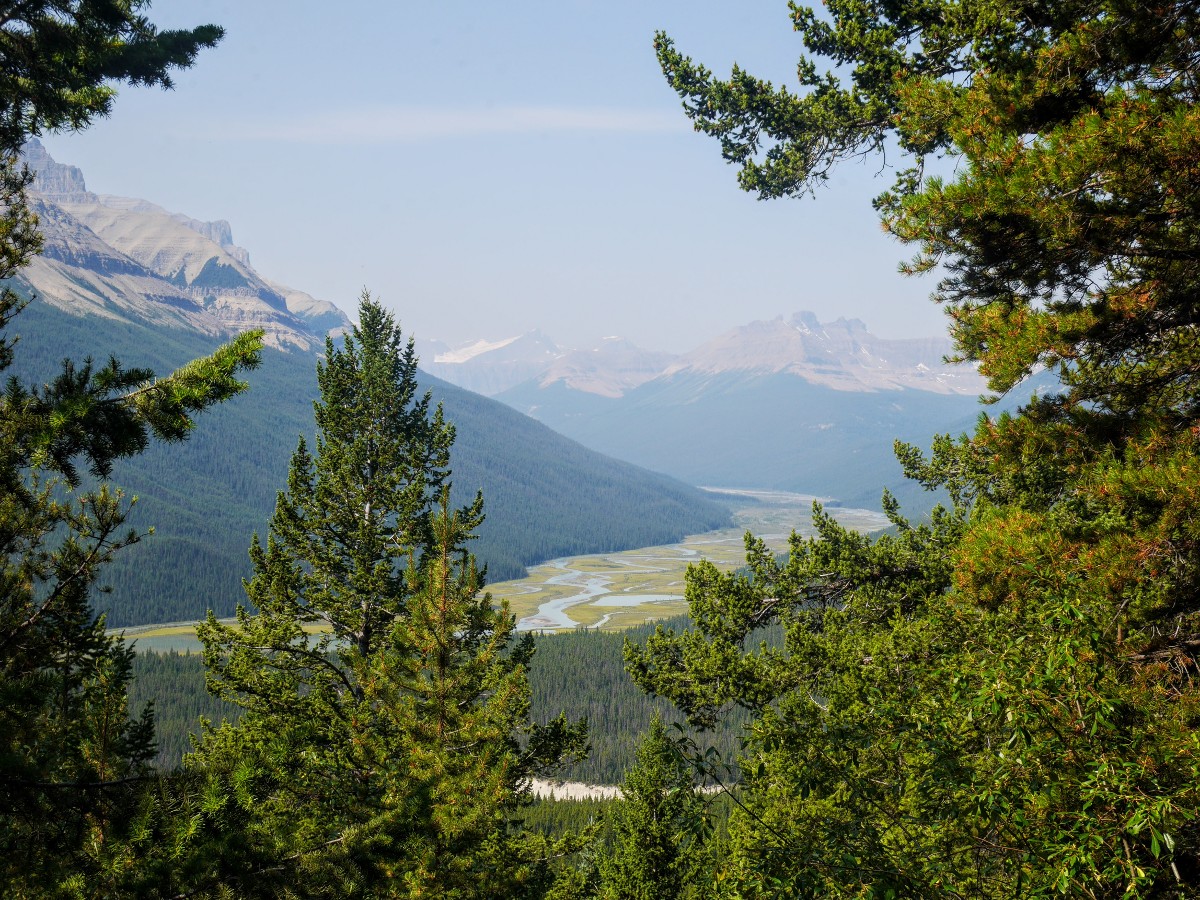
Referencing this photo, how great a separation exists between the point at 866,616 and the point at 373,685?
27.6 ft

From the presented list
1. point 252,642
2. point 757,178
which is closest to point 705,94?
point 757,178

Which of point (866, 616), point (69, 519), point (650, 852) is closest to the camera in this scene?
point (69, 519)

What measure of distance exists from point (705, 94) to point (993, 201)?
641 centimetres

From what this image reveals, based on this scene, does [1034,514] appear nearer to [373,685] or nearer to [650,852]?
[373,685]

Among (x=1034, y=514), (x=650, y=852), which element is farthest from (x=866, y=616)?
(x=650, y=852)

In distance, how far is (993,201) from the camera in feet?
25.1

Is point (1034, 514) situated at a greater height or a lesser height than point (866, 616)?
greater

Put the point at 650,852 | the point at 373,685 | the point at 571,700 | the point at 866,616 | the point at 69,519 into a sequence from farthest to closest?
1. the point at 571,700
2. the point at 650,852
3. the point at 866,616
4. the point at 373,685
5. the point at 69,519

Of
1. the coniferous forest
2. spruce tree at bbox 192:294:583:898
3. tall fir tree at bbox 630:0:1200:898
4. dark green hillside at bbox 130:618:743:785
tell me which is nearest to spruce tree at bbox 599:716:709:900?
spruce tree at bbox 192:294:583:898

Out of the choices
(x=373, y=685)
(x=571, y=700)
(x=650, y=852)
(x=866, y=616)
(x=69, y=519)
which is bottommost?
(x=571, y=700)

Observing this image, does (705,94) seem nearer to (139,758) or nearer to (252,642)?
(139,758)

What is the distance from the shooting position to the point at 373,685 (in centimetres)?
1280

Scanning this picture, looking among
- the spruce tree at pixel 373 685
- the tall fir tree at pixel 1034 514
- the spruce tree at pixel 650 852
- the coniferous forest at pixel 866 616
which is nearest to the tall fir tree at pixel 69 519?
the coniferous forest at pixel 866 616

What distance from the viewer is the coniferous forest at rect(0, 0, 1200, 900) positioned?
565 cm
